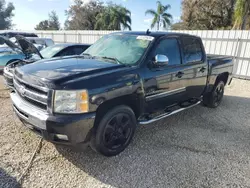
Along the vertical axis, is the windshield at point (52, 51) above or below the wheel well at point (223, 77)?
above

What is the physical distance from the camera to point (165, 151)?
3348mm

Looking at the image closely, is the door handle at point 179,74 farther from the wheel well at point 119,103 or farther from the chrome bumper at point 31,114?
the chrome bumper at point 31,114

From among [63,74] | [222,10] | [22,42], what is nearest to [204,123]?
[63,74]

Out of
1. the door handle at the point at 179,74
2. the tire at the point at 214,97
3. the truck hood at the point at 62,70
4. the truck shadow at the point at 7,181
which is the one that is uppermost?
the truck hood at the point at 62,70

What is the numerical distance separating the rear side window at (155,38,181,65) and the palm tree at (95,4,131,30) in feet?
87.2

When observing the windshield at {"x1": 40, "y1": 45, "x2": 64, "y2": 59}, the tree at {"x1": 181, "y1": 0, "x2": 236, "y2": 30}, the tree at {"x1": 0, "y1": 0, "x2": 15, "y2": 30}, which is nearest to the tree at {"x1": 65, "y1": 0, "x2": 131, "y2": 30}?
the tree at {"x1": 181, "y1": 0, "x2": 236, "y2": 30}

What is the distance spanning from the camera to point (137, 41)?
12.2 ft

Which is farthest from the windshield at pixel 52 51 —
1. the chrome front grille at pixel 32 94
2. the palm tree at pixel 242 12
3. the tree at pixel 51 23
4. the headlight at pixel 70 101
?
the tree at pixel 51 23

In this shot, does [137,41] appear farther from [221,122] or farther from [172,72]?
[221,122]

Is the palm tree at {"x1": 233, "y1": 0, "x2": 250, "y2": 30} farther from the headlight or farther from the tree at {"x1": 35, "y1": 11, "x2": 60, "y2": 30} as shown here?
the tree at {"x1": 35, "y1": 11, "x2": 60, "y2": 30}

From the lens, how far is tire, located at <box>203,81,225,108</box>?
550 centimetres

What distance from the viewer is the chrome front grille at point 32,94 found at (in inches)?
101

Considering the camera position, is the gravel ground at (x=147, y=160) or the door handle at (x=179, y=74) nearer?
the gravel ground at (x=147, y=160)

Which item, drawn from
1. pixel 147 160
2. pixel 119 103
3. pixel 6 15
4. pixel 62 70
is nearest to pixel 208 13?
pixel 119 103
